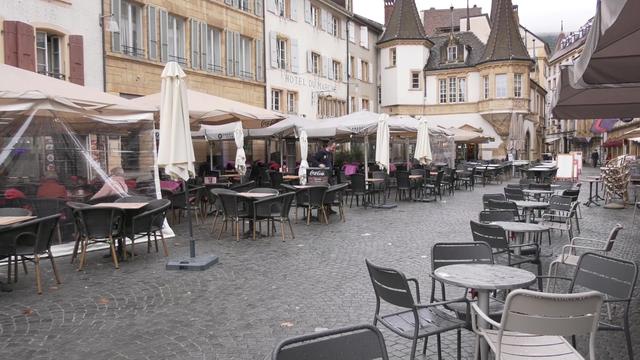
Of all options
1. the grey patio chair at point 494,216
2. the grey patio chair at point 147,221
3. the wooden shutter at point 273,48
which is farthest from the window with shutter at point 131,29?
the grey patio chair at point 494,216

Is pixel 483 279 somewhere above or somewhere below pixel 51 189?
below

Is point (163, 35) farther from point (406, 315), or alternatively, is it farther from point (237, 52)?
point (406, 315)

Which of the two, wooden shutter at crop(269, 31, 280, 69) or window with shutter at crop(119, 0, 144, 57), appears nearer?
window with shutter at crop(119, 0, 144, 57)

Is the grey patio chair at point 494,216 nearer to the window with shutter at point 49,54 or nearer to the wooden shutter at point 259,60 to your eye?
the window with shutter at point 49,54

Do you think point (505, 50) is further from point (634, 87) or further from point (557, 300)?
point (557, 300)

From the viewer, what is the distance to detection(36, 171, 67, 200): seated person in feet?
29.5

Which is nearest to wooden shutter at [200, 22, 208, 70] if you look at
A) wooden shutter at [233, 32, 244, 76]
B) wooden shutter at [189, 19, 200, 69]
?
wooden shutter at [189, 19, 200, 69]

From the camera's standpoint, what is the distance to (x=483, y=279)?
3871mm

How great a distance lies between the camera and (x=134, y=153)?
10.4 m

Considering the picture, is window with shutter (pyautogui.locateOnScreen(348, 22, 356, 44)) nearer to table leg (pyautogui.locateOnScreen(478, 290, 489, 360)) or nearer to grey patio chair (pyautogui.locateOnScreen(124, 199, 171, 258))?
grey patio chair (pyautogui.locateOnScreen(124, 199, 171, 258))

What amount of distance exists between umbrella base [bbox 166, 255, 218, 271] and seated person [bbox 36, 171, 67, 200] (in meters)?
2.79

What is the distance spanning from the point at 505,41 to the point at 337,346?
134 ft

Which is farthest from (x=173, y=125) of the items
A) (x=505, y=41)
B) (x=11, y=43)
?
(x=505, y=41)

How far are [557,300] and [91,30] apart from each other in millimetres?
17290
